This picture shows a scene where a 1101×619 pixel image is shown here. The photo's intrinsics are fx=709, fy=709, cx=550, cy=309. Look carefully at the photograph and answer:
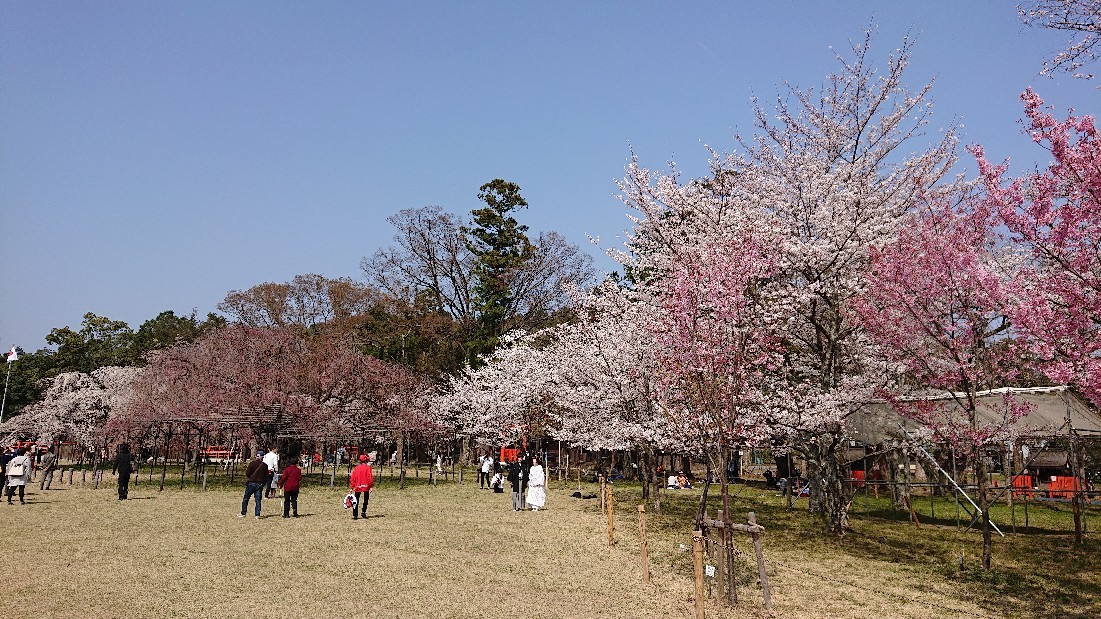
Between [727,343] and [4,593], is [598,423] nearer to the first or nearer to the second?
[727,343]

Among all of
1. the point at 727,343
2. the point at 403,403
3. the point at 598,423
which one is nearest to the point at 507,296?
the point at 403,403

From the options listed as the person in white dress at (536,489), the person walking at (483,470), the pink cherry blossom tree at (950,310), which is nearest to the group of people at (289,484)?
the person in white dress at (536,489)

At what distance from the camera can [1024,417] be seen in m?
18.4

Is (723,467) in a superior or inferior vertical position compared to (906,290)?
inferior

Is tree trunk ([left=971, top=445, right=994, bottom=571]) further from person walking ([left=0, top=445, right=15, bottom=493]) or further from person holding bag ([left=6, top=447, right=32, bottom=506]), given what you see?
person walking ([left=0, top=445, right=15, bottom=493])

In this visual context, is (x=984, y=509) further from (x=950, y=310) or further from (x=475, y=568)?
(x=475, y=568)

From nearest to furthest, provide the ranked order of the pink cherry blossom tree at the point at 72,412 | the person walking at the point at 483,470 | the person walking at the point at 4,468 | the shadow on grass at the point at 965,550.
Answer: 1. the shadow on grass at the point at 965,550
2. the person walking at the point at 4,468
3. the person walking at the point at 483,470
4. the pink cherry blossom tree at the point at 72,412

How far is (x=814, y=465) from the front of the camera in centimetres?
1780

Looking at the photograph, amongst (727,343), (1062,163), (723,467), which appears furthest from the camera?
(727,343)

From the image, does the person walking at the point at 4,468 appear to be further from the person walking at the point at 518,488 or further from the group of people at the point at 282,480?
the person walking at the point at 518,488

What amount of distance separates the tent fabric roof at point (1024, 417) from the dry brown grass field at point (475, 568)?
275 centimetres

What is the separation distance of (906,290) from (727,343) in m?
3.44

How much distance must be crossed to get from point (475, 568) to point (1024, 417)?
15.2 m

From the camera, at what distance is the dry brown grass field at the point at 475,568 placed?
9.02 m
